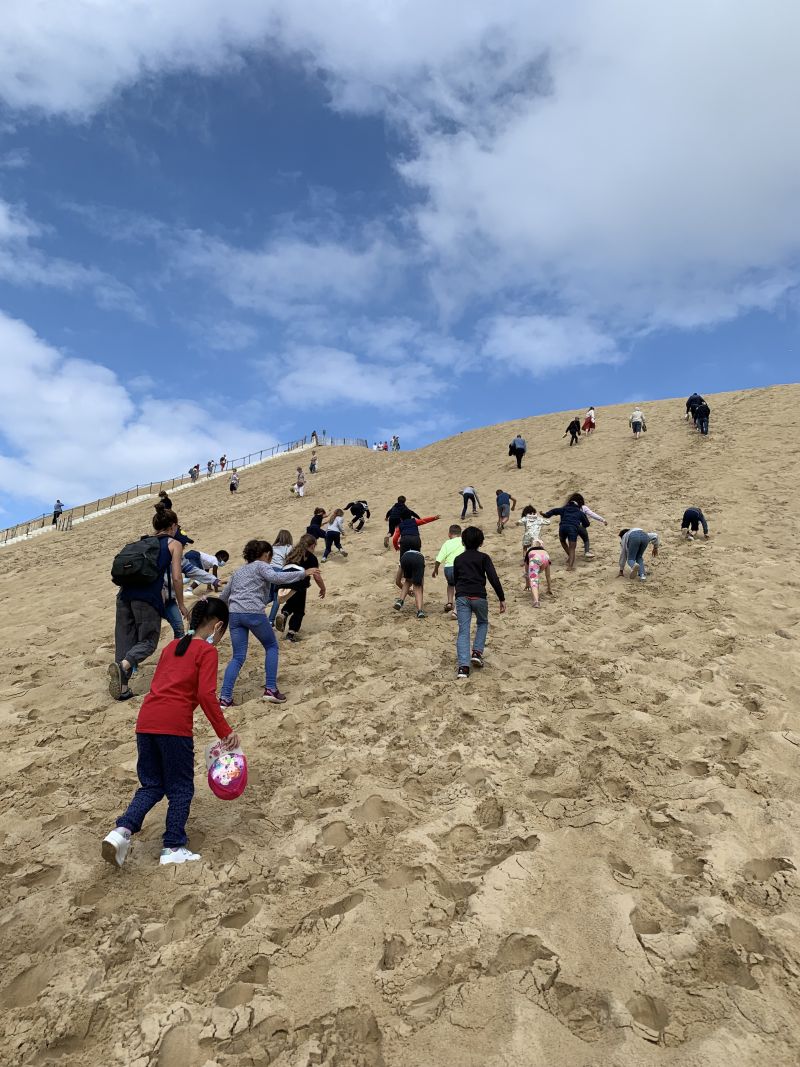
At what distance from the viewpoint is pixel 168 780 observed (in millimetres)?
3658

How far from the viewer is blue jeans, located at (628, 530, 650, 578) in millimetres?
9375

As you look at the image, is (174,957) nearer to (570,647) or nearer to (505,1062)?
(505,1062)

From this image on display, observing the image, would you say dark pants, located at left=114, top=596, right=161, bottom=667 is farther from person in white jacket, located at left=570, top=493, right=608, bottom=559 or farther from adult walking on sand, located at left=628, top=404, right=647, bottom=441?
adult walking on sand, located at left=628, top=404, right=647, bottom=441

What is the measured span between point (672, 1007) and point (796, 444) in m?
21.1

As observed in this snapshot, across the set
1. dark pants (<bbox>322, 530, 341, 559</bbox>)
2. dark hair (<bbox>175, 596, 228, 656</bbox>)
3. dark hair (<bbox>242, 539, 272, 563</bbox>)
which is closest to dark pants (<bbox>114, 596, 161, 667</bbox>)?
dark hair (<bbox>242, 539, 272, 563</bbox>)

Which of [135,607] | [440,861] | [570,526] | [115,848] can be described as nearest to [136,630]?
[135,607]

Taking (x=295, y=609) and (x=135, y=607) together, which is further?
(x=295, y=609)

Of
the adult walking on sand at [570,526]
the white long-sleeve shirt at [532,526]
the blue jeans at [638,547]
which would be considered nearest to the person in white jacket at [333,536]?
the white long-sleeve shirt at [532,526]

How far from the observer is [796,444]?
18672 mm

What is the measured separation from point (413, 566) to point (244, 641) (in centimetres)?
339

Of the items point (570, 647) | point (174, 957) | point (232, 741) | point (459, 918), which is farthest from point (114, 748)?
point (570, 647)

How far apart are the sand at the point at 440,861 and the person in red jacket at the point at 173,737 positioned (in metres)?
0.29

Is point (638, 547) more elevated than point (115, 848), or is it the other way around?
point (638, 547)

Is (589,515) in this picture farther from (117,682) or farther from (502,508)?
(117,682)
